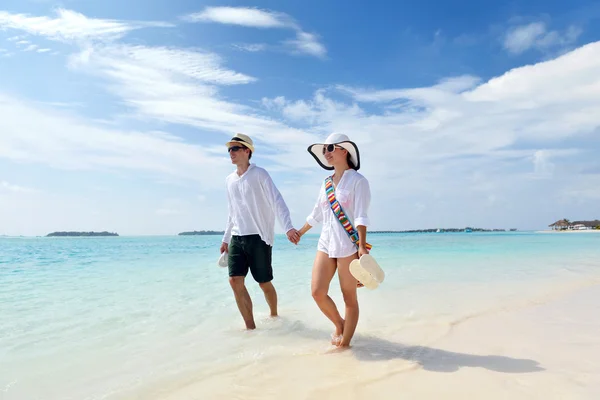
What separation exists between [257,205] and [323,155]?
1.23m

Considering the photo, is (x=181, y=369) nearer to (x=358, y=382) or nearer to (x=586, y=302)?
(x=358, y=382)

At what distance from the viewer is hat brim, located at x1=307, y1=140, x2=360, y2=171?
391 centimetres

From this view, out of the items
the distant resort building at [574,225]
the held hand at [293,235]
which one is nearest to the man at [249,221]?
the held hand at [293,235]

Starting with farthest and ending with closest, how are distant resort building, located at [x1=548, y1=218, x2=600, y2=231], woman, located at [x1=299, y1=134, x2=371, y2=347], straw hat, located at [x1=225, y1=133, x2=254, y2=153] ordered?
distant resort building, located at [x1=548, y1=218, x2=600, y2=231] < straw hat, located at [x1=225, y1=133, x2=254, y2=153] < woman, located at [x1=299, y1=134, x2=371, y2=347]

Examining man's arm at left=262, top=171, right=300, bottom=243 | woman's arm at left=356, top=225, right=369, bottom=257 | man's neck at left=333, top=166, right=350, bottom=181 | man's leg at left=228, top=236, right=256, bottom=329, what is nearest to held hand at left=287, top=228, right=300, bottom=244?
man's arm at left=262, top=171, right=300, bottom=243

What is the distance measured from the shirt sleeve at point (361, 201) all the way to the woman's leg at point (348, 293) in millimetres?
352

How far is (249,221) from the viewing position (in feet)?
16.5

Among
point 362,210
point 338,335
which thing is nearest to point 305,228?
point 362,210

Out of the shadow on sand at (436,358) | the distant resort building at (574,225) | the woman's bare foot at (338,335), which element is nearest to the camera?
the shadow on sand at (436,358)

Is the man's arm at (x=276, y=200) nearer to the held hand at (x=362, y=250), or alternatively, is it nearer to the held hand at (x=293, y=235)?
the held hand at (x=293, y=235)

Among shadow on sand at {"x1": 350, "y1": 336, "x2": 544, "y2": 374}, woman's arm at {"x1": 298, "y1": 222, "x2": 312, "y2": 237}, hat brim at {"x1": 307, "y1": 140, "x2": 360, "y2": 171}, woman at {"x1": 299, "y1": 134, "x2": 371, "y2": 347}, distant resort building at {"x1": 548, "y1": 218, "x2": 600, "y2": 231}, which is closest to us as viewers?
shadow on sand at {"x1": 350, "y1": 336, "x2": 544, "y2": 374}

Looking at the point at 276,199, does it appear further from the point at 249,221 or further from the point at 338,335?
the point at 338,335

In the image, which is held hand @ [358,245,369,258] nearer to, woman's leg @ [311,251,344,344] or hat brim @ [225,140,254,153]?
woman's leg @ [311,251,344,344]

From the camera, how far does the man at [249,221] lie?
5.00 meters
